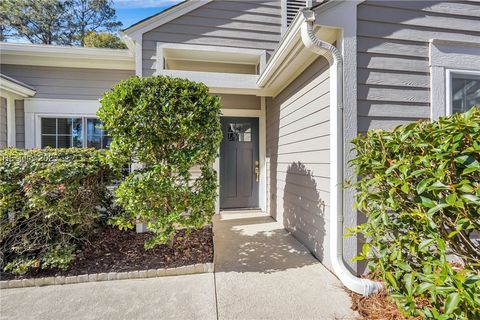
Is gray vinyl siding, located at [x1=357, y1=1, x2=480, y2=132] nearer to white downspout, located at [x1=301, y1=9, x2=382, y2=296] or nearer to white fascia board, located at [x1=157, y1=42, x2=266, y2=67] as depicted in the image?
white downspout, located at [x1=301, y1=9, x2=382, y2=296]

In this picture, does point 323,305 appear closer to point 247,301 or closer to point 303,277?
point 303,277

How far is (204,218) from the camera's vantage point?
3047mm

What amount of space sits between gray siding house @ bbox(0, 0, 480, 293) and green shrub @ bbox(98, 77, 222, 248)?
133cm

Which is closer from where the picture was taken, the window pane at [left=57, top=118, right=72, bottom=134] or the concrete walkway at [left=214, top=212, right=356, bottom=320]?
the concrete walkway at [left=214, top=212, right=356, bottom=320]

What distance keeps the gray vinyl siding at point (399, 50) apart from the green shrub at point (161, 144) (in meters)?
A: 1.77

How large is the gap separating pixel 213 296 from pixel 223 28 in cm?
430

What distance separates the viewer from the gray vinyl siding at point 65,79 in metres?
4.64

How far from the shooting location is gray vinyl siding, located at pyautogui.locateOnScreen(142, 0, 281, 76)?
4.24 meters

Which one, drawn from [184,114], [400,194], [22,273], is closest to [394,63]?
[400,194]

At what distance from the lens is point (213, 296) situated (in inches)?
92.8

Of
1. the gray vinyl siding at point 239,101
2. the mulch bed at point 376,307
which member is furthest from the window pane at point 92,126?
the mulch bed at point 376,307

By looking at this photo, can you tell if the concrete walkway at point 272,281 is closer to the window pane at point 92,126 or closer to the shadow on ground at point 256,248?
the shadow on ground at point 256,248

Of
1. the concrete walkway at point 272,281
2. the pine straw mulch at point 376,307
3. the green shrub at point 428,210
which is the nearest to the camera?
the green shrub at point 428,210

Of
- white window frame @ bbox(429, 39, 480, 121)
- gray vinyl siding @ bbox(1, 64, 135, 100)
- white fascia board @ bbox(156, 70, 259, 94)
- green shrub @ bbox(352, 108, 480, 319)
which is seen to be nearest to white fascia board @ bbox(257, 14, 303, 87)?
white fascia board @ bbox(156, 70, 259, 94)
